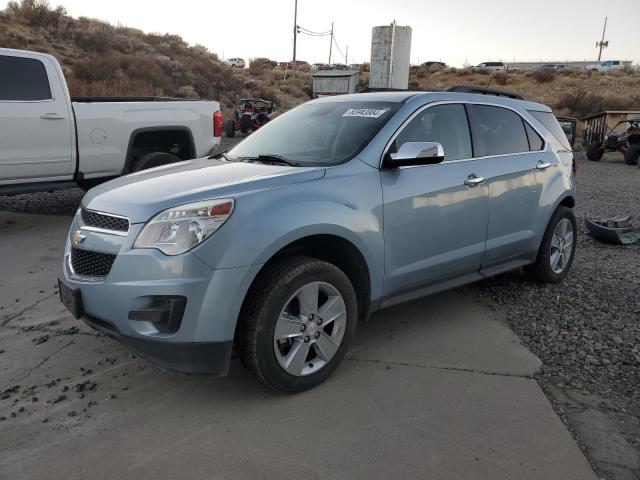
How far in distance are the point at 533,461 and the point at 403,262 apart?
4.83ft

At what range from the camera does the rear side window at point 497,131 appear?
14.8 ft

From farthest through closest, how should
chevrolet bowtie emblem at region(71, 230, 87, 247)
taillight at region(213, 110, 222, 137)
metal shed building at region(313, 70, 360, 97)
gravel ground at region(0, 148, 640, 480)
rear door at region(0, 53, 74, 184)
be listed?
metal shed building at region(313, 70, 360, 97) → taillight at region(213, 110, 222, 137) → rear door at region(0, 53, 74, 184) → chevrolet bowtie emblem at region(71, 230, 87, 247) → gravel ground at region(0, 148, 640, 480)

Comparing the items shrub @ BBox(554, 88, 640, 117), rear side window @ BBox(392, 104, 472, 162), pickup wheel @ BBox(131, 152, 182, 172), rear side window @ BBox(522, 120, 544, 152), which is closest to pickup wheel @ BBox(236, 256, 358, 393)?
rear side window @ BBox(392, 104, 472, 162)

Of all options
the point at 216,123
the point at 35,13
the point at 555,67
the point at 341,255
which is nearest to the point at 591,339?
the point at 341,255

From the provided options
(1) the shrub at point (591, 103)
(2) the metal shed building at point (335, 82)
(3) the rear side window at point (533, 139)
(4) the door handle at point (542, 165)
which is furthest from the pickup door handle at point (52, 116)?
(1) the shrub at point (591, 103)

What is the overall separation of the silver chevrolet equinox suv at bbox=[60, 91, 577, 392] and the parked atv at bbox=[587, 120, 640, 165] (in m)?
16.1

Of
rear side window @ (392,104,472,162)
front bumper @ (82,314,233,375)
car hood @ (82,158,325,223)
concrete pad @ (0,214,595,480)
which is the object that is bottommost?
concrete pad @ (0,214,595,480)

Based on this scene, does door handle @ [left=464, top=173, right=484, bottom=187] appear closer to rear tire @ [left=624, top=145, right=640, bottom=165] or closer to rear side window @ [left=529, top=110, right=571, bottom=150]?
rear side window @ [left=529, top=110, right=571, bottom=150]

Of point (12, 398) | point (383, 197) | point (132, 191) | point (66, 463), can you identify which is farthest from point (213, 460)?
point (383, 197)

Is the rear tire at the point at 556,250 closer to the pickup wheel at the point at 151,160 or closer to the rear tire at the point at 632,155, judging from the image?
the pickup wheel at the point at 151,160

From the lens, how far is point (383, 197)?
11.9 ft

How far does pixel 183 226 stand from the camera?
9.61ft

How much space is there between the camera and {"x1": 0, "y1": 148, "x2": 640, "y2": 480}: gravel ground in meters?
2.98

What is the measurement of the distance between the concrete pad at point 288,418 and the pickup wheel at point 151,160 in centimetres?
370
